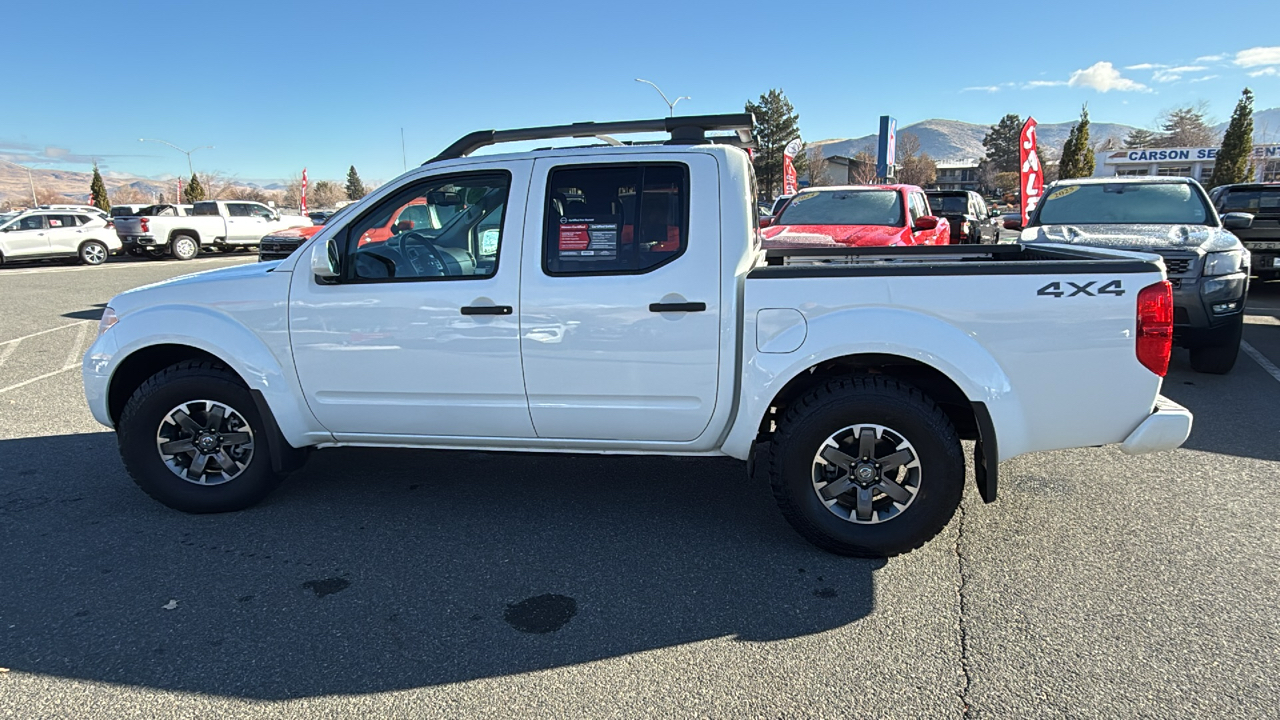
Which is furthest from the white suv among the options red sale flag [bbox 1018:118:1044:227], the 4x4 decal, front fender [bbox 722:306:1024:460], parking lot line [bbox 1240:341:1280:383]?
parking lot line [bbox 1240:341:1280:383]

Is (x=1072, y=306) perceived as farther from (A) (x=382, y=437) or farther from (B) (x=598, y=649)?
(A) (x=382, y=437)

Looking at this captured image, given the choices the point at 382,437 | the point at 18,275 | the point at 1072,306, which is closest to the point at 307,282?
the point at 382,437

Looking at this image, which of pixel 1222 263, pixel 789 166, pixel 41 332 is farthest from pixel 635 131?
pixel 789 166

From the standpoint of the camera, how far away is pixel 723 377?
11.9 feet

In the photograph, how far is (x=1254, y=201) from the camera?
12508 millimetres

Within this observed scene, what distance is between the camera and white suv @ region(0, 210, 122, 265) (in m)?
21.3

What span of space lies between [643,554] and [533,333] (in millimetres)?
1179

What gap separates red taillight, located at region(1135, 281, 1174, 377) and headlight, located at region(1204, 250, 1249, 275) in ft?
14.0

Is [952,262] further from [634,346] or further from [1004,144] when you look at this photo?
[1004,144]

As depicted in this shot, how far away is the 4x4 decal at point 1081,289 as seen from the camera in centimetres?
327

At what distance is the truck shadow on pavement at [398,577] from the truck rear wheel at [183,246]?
22.3 meters

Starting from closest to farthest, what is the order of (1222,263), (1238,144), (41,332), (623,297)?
(623,297) → (1222,263) → (41,332) → (1238,144)

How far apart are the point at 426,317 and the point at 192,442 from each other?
5.08ft

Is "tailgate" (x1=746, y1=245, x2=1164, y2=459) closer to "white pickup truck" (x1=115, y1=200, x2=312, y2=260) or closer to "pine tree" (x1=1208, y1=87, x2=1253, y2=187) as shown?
"white pickup truck" (x1=115, y1=200, x2=312, y2=260)
